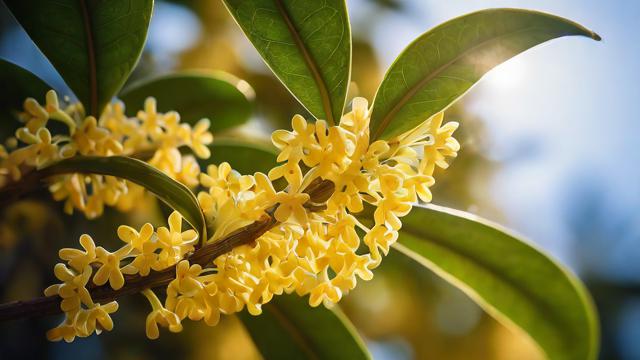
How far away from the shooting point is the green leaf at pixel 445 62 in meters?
1.00

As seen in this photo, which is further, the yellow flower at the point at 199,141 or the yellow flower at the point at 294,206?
the yellow flower at the point at 199,141

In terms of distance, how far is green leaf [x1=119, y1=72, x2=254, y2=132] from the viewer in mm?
1760

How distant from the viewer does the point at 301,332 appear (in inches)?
56.4

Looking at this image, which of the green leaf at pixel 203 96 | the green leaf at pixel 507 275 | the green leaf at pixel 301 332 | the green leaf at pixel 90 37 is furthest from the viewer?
the green leaf at pixel 203 96

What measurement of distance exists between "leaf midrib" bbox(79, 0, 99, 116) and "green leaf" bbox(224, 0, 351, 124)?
32 cm

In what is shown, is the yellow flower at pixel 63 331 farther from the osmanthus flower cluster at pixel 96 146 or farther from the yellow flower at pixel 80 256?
the osmanthus flower cluster at pixel 96 146

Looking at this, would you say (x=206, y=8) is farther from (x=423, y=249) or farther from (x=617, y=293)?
(x=617, y=293)

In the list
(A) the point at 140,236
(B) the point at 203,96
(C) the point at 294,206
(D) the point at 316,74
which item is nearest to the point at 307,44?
(D) the point at 316,74

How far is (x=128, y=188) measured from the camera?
1.42m

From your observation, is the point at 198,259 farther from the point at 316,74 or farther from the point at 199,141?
the point at 199,141

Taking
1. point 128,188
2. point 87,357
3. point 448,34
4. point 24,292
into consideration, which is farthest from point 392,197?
point 87,357

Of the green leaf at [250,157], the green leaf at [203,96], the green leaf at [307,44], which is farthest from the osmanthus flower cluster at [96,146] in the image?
the green leaf at [307,44]

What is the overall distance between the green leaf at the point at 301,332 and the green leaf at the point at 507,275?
248 millimetres

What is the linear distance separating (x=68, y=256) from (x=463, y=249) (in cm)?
78
